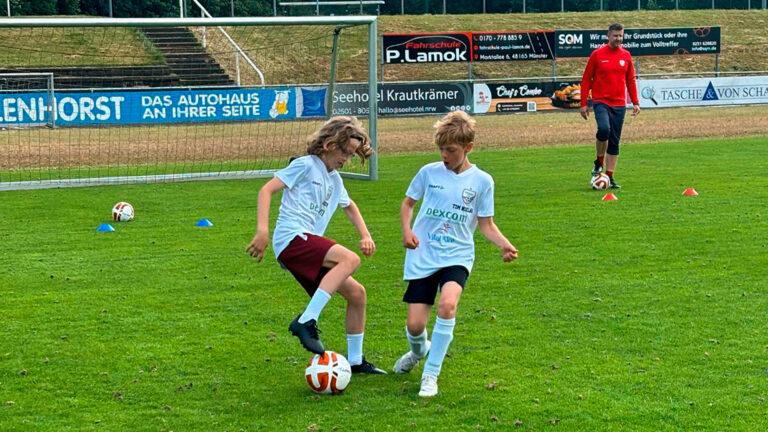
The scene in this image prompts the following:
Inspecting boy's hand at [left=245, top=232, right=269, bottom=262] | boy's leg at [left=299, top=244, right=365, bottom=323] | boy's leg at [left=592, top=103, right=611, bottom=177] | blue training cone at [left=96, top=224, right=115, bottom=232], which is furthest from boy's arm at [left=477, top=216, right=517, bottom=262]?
boy's leg at [left=592, top=103, right=611, bottom=177]

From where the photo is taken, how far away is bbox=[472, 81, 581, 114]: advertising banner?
35.4 metres

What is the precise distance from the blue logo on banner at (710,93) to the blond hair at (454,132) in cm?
3284

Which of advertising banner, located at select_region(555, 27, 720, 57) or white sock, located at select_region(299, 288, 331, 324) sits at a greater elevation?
white sock, located at select_region(299, 288, 331, 324)

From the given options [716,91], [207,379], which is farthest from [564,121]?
[207,379]

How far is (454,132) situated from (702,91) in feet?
108

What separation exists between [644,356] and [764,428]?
1.45 meters

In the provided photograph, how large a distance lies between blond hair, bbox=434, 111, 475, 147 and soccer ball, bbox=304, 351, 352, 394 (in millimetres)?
1335

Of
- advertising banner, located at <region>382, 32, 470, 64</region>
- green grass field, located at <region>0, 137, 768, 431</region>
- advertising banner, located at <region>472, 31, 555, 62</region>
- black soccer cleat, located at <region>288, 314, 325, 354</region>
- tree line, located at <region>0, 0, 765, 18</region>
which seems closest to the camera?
green grass field, located at <region>0, 137, 768, 431</region>

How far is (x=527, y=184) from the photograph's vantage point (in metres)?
16.6

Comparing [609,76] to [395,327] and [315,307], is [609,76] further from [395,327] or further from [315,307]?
[315,307]

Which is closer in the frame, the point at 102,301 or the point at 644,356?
the point at 644,356

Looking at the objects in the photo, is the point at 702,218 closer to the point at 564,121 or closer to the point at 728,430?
the point at 728,430

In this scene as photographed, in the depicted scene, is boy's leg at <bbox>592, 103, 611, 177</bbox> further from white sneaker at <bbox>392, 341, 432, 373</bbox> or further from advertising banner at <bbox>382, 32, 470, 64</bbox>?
advertising banner at <bbox>382, 32, 470, 64</bbox>

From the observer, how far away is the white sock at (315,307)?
6371 millimetres
